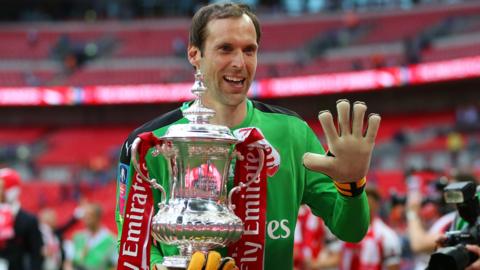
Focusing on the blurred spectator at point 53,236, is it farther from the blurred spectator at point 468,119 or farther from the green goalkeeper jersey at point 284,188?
the blurred spectator at point 468,119

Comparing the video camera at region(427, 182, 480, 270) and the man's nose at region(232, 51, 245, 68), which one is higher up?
the man's nose at region(232, 51, 245, 68)

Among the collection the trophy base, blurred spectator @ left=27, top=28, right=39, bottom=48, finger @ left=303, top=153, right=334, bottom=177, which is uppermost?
blurred spectator @ left=27, top=28, right=39, bottom=48

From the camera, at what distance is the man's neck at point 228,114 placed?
3145 mm

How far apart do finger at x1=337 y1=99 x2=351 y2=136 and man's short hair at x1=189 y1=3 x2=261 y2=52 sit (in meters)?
0.60

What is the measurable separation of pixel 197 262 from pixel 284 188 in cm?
69

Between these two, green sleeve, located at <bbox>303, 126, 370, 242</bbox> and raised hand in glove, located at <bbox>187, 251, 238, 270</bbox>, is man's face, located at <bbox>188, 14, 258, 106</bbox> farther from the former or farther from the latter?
raised hand in glove, located at <bbox>187, 251, 238, 270</bbox>

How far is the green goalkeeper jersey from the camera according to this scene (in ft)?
9.86

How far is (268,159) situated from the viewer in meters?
3.07

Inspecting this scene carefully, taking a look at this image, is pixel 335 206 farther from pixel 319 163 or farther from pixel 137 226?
pixel 137 226

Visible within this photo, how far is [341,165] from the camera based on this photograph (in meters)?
2.64

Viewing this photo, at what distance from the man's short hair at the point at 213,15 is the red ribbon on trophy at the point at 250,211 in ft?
1.16

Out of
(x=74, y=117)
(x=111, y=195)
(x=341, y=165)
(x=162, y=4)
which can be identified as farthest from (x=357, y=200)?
(x=162, y=4)

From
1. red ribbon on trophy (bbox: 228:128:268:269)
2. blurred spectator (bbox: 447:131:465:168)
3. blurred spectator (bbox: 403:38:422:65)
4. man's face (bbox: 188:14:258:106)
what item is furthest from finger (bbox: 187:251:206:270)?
blurred spectator (bbox: 403:38:422:65)

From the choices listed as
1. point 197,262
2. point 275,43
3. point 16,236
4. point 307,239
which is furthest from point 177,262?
point 275,43
